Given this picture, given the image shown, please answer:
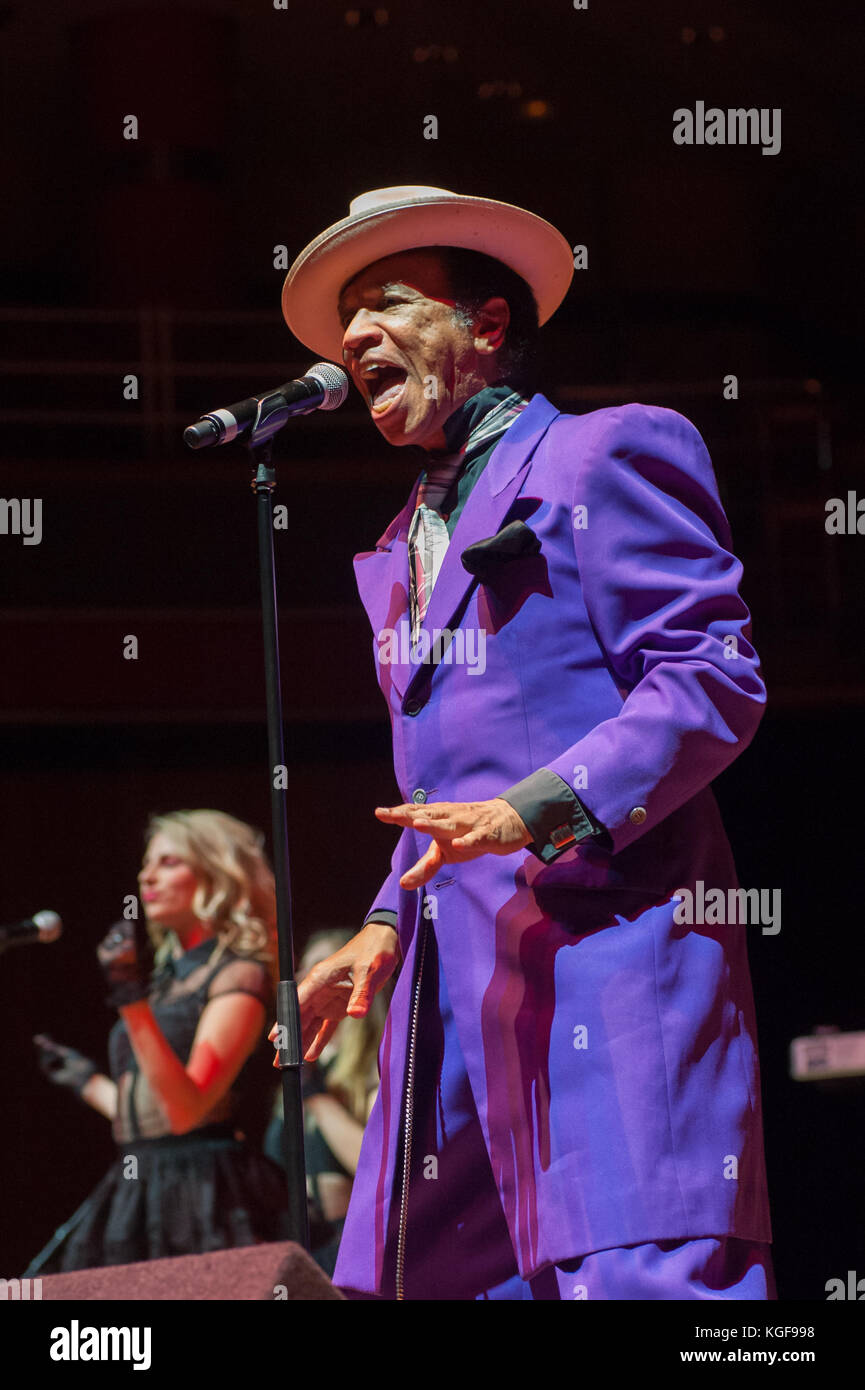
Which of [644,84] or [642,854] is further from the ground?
[644,84]

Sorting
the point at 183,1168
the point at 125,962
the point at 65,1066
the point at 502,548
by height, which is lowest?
the point at 183,1168

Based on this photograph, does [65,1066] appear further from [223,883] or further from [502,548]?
[502,548]

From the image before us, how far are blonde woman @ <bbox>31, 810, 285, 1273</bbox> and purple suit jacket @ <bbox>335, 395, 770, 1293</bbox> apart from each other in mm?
2333

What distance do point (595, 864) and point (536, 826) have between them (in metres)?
0.13

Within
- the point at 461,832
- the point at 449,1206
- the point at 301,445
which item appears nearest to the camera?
the point at 461,832

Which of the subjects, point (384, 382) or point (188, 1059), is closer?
point (384, 382)

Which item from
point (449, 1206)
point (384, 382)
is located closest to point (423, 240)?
point (384, 382)

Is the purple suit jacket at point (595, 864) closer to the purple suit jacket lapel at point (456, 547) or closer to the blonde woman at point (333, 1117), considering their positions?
the purple suit jacket lapel at point (456, 547)

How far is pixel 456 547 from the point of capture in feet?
8.06

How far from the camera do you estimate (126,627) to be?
175 inches
